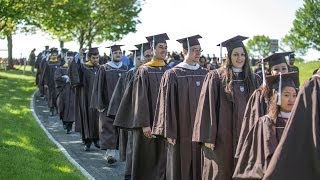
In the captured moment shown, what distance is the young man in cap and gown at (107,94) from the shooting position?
11.4m

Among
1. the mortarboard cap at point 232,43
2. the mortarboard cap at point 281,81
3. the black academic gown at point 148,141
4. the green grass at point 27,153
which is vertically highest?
the mortarboard cap at point 232,43

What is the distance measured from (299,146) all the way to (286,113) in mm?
1126

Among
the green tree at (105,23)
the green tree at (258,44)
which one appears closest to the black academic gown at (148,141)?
the green tree at (105,23)

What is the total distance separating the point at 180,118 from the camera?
7758 millimetres

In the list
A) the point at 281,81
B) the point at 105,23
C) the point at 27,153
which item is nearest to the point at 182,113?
the point at 281,81

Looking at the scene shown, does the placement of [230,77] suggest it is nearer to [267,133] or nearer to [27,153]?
[267,133]

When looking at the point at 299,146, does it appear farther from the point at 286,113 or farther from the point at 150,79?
the point at 150,79

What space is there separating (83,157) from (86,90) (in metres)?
2.24

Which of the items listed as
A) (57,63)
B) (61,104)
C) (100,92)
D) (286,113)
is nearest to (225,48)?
(286,113)

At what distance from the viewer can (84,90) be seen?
13477 millimetres

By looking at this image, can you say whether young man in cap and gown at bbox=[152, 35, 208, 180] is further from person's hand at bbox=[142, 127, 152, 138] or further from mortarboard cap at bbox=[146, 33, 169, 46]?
mortarboard cap at bbox=[146, 33, 169, 46]

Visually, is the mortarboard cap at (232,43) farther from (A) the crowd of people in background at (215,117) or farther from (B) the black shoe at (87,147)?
(B) the black shoe at (87,147)

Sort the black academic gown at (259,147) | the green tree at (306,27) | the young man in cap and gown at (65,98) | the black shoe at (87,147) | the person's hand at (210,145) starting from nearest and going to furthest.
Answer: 1. the black academic gown at (259,147)
2. the person's hand at (210,145)
3. the black shoe at (87,147)
4. the young man in cap and gown at (65,98)
5. the green tree at (306,27)

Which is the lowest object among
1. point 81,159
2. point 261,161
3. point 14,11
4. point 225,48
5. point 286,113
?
point 81,159
